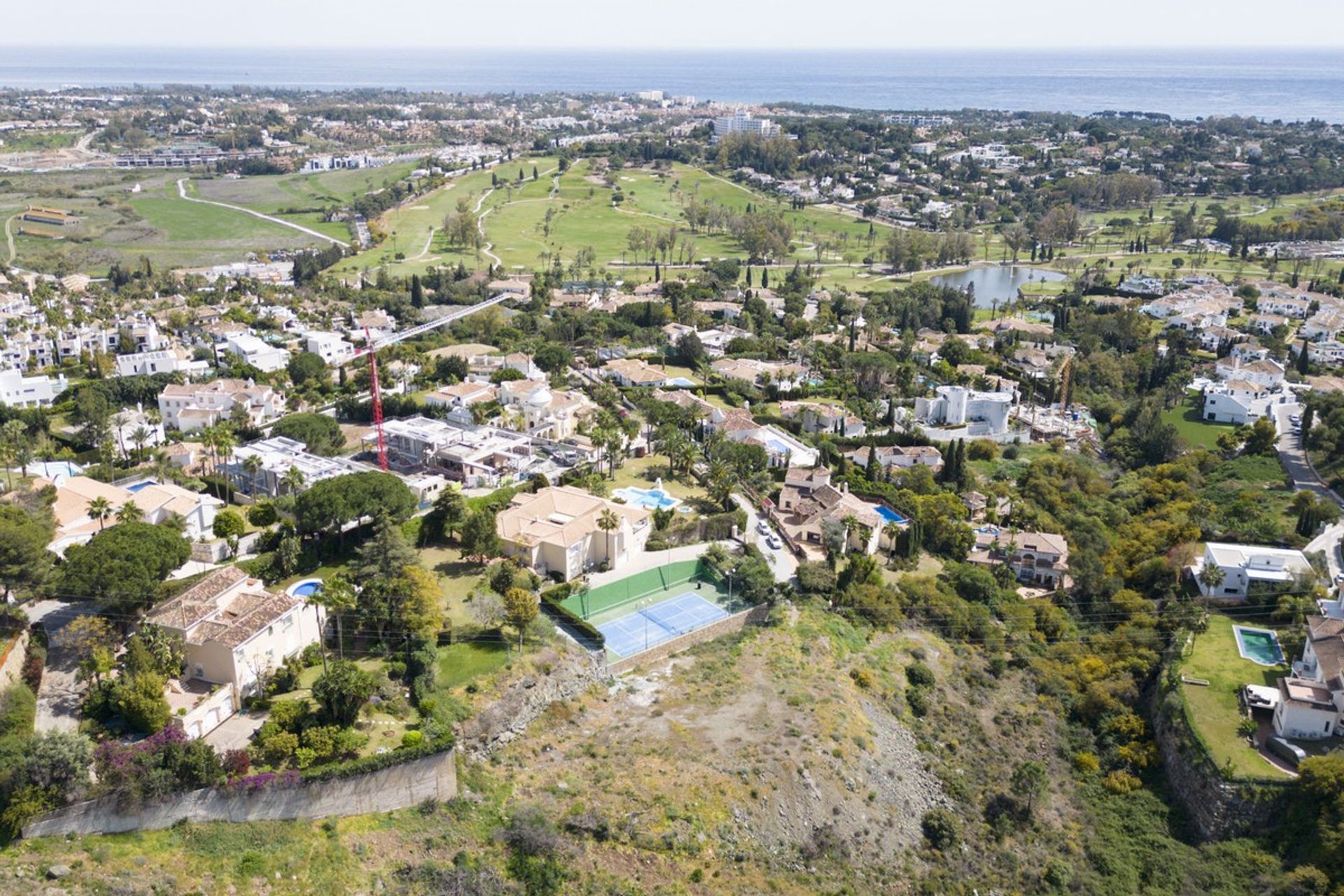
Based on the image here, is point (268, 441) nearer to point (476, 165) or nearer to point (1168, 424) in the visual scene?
point (1168, 424)

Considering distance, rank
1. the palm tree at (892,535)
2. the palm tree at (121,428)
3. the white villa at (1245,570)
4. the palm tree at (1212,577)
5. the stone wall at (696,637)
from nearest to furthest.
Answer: the stone wall at (696,637) → the white villa at (1245,570) → the palm tree at (1212,577) → the palm tree at (892,535) → the palm tree at (121,428)

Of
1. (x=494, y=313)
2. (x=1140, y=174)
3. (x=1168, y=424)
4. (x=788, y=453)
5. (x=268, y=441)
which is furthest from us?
(x=1140, y=174)

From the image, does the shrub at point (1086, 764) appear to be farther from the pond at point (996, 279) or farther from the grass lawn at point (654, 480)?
the pond at point (996, 279)

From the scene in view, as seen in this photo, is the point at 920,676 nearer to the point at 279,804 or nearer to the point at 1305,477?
the point at 279,804

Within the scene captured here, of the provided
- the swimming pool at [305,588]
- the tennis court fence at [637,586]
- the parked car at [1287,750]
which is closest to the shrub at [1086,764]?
the parked car at [1287,750]

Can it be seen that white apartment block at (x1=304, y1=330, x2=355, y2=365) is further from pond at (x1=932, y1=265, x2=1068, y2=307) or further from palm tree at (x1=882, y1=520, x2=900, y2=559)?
pond at (x1=932, y1=265, x2=1068, y2=307)

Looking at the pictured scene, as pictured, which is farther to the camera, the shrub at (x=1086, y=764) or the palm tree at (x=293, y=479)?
the palm tree at (x=293, y=479)

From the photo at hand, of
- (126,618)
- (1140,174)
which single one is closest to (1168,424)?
(126,618)

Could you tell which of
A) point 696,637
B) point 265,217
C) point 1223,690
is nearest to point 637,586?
point 696,637
